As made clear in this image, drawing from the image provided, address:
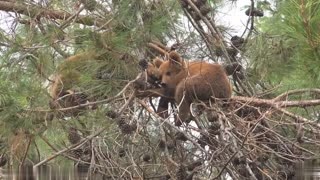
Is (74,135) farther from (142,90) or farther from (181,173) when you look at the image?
(181,173)

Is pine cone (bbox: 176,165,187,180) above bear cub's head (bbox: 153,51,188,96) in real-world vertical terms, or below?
below

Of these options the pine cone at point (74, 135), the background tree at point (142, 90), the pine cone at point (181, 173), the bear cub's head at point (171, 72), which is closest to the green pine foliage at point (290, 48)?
the background tree at point (142, 90)

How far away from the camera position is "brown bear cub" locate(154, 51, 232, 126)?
426 cm

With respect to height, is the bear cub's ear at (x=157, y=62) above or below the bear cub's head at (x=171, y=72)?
above

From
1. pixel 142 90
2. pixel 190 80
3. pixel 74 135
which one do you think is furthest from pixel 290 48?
pixel 74 135

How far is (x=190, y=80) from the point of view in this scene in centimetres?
444

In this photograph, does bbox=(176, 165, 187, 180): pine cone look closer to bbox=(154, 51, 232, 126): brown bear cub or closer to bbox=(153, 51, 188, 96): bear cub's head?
bbox=(154, 51, 232, 126): brown bear cub

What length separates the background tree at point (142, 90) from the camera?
3.56 metres

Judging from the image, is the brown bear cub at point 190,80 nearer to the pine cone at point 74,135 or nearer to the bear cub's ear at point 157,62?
the bear cub's ear at point 157,62

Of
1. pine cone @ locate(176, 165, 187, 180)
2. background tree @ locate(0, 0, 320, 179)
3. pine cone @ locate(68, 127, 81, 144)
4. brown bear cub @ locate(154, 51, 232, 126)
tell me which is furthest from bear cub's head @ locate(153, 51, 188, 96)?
pine cone @ locate(176, 165, 187, 180)

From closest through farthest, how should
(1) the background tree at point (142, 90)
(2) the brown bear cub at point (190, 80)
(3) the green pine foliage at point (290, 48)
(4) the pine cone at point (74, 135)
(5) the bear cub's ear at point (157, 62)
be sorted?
(3) the green pine foliage at point (290, 48) < (1) the background tree at point (142, 90) < (4) the pine cone at point (74, 135) < (2) the brown bear cub at point (190, 80) < (5) the bear cub's ear at point (157, 62)

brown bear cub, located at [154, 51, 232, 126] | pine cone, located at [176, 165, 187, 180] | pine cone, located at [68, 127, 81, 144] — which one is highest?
brown bear cub, located at [154, 51, 232, 126]

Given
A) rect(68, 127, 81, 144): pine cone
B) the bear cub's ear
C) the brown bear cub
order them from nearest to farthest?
rect(68, 127, 81, 144): pine cone, the brown bear cub, the bear cub's ear

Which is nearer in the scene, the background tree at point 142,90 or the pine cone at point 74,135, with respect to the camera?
the background tree at point 142,90
